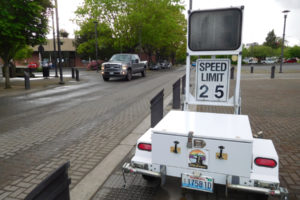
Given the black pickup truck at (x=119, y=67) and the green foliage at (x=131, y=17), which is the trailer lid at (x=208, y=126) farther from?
the green foliage at (x=131, y=17)

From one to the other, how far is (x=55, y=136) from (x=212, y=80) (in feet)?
13.2

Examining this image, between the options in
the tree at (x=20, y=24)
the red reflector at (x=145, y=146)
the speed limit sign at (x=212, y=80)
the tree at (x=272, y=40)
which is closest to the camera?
the red reflector at (x=145, y=146)

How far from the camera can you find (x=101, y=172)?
4.02 m

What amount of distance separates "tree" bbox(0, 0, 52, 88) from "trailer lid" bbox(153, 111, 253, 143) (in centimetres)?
1194

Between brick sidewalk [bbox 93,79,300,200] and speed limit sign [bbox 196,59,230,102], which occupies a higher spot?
speed limit sign [bbox 196,59,230,102]

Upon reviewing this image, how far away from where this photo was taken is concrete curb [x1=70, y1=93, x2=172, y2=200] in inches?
134

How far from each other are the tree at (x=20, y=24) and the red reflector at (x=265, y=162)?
13066 millimetres

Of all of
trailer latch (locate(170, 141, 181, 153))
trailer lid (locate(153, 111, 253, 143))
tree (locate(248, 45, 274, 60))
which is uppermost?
tree (locate(248, 45, 274, 60))

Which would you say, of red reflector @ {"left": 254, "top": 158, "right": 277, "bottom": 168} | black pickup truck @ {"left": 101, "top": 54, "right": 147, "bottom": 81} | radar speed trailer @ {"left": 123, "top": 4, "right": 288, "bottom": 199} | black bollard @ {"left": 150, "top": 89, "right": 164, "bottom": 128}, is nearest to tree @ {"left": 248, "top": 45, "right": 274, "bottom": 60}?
black pickup truck @ {"left": 101, "top": 54, "right": 147, "bottom": 81}

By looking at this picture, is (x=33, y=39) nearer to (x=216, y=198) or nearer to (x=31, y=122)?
(x=31, y=122)

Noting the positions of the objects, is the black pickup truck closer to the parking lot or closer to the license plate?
the parking lot

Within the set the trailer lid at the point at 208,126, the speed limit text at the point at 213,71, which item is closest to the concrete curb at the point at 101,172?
the trailer lid at the point at 208,126

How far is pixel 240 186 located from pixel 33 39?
15.2m

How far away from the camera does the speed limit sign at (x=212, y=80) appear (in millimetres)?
4289
